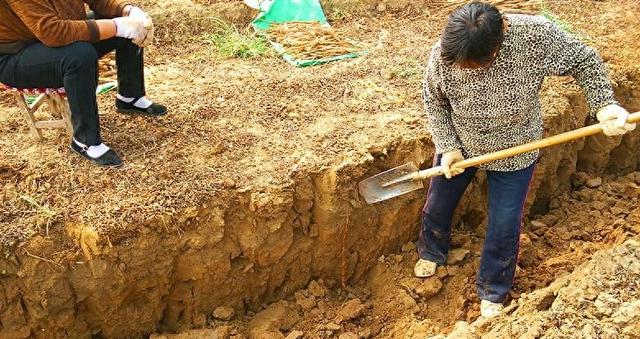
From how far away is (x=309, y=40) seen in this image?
5.07 meters

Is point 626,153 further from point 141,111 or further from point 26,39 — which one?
point 26,39

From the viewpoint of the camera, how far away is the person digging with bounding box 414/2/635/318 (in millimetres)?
2557

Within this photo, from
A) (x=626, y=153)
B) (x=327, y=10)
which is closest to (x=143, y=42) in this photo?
(x=327, y=10)

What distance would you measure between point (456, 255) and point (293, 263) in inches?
39.5

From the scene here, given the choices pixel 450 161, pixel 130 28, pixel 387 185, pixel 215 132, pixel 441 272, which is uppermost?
pixel 130 28

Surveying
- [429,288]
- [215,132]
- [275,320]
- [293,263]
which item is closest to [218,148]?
[215,132]

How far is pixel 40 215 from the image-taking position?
3244mm

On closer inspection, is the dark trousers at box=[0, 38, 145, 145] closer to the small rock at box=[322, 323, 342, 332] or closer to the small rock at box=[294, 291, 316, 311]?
the small rock at box=[294, 291, 316, 311]

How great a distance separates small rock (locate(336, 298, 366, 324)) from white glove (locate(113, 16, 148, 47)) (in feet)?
6.41

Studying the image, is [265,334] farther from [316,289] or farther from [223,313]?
[316,289]

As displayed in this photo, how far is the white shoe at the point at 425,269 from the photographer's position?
3.80m

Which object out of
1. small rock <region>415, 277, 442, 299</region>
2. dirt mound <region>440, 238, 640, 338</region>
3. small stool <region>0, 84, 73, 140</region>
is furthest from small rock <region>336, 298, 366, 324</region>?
small stool <region>0, 84, 73, 140</region>

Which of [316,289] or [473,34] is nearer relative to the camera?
[473,34]

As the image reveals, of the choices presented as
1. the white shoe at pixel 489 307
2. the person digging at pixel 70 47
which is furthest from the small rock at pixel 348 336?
the person digging at pixel 70 47
